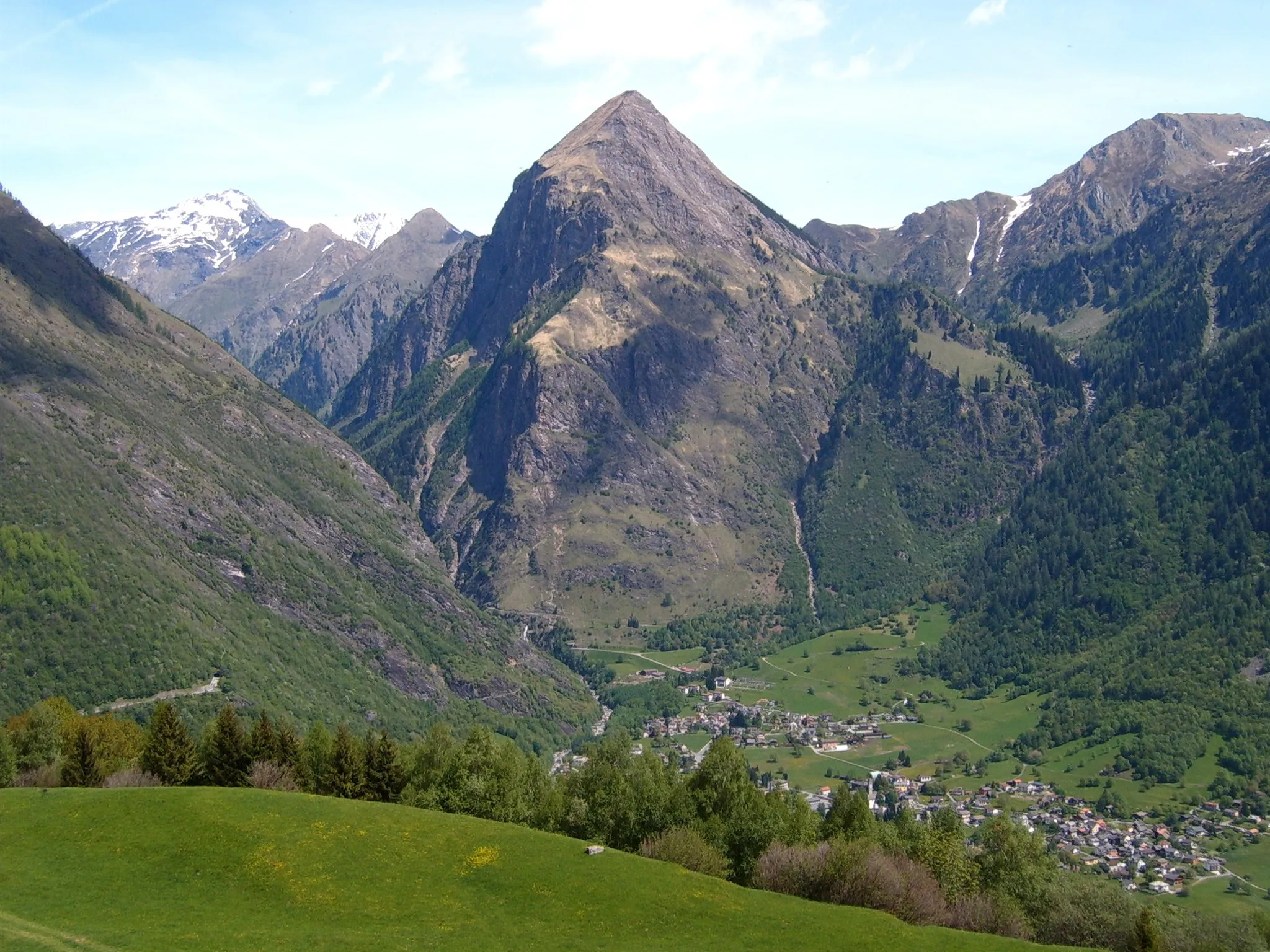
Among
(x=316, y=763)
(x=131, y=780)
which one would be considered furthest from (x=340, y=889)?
(x=131, y=780)

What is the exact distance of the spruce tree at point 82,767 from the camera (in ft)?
454

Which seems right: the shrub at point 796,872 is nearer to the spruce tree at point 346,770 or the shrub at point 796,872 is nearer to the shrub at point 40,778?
the spruce tree at point 346,770

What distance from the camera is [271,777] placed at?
13712cm

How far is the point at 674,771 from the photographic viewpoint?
486 feet

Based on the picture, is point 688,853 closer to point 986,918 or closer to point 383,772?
point 986,918

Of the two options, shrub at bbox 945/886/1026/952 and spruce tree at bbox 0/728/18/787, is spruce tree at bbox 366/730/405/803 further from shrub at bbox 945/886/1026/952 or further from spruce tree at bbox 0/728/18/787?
shrub at bbox 945/886/1026/952

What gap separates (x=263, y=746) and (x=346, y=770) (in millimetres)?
11457

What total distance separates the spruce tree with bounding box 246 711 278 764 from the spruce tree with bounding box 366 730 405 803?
34.0ft

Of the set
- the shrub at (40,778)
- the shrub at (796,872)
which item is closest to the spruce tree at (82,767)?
the shrub at (40,778)

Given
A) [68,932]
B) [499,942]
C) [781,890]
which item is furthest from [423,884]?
[781,890]

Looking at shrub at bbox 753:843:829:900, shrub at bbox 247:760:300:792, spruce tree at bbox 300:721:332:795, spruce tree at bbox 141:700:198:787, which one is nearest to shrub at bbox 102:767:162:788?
spruce tree at bbox 141:700:198:787

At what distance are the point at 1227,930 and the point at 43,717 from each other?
134 metres

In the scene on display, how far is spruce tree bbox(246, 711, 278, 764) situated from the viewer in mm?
140375

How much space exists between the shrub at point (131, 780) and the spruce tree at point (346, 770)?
1925cm
